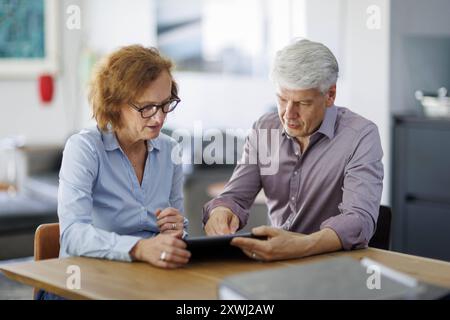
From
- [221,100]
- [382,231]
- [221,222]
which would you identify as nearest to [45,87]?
[221,100]

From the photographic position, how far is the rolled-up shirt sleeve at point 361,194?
215 centimetres

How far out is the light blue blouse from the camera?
82.1 inches

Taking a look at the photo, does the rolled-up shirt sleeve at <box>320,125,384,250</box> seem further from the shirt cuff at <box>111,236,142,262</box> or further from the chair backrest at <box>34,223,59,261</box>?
the chair backrest at <box>34,223,59,261</box>

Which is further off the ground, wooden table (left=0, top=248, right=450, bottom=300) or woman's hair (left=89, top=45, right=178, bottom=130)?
woman's hair (left=89, top=45, right=178, bottom=130)

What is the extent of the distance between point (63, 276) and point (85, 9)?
5.68 meters

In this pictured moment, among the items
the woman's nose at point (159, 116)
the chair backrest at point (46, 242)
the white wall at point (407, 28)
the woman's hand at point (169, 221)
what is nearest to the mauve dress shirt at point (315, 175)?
the woman's hand at point (169, 221)

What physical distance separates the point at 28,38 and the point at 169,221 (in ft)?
16.3

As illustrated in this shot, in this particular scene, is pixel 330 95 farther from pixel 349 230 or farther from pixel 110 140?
pixel 110 140

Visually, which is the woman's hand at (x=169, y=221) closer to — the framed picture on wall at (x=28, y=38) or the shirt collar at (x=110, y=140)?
the shirt collar at (x=110, y=140)

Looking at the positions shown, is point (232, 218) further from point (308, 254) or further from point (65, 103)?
point (65, 103)

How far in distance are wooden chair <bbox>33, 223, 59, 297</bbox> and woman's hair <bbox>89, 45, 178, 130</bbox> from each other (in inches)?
14.1

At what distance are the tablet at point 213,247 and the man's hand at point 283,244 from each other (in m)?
0.02

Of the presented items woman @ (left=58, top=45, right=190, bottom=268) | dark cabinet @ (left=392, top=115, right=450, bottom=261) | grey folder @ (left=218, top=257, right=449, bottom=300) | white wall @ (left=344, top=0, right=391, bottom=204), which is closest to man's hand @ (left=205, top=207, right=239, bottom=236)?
woman @ (left=58, top=45, right=190, bottom=268)

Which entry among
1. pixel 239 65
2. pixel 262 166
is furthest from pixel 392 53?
pixel 262 166
